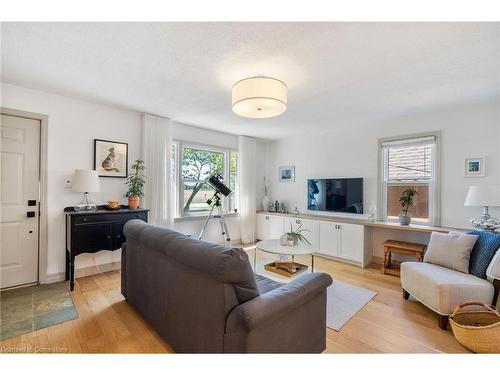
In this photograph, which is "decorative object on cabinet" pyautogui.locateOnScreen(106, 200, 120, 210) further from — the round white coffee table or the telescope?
the round white coffee table

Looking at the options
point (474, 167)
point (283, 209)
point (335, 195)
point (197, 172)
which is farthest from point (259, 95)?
point (283, 209)

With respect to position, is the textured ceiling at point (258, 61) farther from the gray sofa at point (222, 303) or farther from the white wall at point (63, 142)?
the gray sofa at point (222, 303)

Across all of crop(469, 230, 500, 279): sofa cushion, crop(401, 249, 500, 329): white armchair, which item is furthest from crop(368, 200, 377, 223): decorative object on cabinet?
crop(401, 249, 500, 329): white armchair

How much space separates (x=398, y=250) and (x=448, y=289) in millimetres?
1305

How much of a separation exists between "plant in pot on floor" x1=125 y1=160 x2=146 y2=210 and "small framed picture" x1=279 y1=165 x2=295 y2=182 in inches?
117

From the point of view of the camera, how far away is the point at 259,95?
6.43ft

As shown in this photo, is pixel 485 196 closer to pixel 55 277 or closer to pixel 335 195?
pixel 335 195

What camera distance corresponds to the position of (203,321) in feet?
4.48

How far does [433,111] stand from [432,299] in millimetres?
2632

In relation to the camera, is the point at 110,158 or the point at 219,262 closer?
the point at 219,262

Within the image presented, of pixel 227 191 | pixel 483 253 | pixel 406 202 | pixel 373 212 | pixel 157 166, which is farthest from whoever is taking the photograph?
pixel 227 191

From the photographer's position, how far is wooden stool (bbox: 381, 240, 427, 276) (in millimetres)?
3152

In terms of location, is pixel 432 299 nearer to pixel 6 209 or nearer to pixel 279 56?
pixel 279 56
